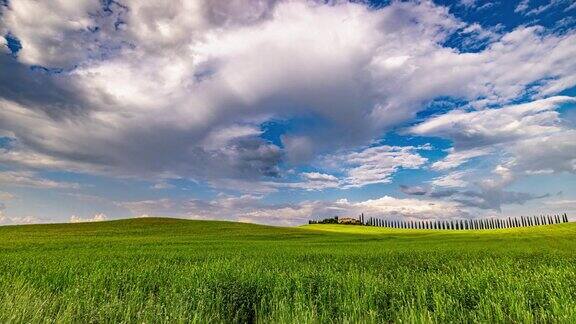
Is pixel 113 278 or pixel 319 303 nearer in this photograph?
pixel 319 303

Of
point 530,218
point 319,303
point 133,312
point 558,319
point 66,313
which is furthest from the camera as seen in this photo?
point 530,218

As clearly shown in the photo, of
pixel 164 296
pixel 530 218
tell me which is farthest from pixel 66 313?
pixel 530 218

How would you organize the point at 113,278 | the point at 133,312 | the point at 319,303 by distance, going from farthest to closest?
the point at 113,278, the point at 319,303, the point at 133,312

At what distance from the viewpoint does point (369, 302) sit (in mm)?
7496

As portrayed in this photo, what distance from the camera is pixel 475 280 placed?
8.98m

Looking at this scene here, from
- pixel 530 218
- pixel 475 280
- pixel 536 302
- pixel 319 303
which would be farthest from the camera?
pixel 530 218

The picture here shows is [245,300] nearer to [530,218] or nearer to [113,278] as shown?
[113,278]

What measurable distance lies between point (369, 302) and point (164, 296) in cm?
430

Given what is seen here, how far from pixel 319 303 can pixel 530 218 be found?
219120 millimetres

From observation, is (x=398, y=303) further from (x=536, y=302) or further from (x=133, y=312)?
(x=133, y=312)

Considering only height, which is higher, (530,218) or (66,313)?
(530,218)

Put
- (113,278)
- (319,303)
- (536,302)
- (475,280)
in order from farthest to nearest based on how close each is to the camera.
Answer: (113,278) → (475,280) → (319,303) → (536,302)

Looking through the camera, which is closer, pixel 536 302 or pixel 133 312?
pixel 133 312

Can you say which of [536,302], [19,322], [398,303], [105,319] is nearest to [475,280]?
[536,302]
